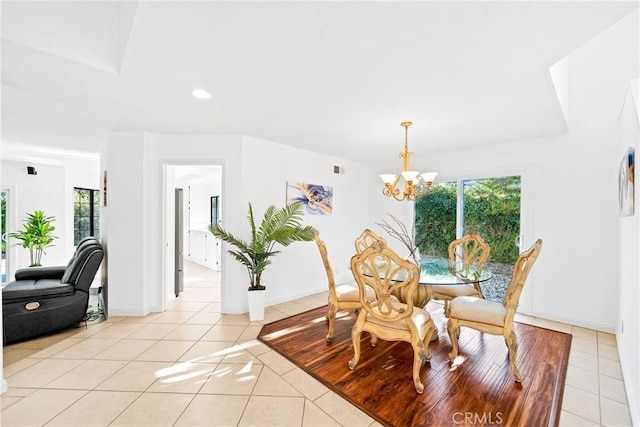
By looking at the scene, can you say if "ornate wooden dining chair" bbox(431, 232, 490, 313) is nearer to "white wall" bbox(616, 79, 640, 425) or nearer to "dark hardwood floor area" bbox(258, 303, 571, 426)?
"dark hardwood floor area" bbox(258, 303, 571, 426)

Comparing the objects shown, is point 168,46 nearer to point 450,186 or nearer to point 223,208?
point 223,208

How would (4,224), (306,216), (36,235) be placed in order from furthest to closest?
(4,224), (36,235), (306,216)

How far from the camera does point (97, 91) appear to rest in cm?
225

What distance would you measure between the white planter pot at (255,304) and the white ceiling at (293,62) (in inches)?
80.1

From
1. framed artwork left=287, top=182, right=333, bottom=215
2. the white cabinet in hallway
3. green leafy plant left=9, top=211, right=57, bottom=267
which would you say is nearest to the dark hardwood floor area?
framed artwork left=287, top=182, right=333, bottom=215

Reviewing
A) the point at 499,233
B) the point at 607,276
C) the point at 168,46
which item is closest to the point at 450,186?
the point at 499,233

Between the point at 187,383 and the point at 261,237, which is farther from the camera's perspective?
the point at 261,237

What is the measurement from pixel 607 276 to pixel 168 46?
4.70m

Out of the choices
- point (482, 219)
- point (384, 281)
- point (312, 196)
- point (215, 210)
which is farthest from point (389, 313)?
point (215, 210)

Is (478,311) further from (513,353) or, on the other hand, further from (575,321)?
(575,321)

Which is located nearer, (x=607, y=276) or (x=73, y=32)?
(x=73, y=32)

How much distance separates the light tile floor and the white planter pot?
22cm

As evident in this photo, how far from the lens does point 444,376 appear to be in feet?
6.85

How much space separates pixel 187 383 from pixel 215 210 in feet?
19.4
